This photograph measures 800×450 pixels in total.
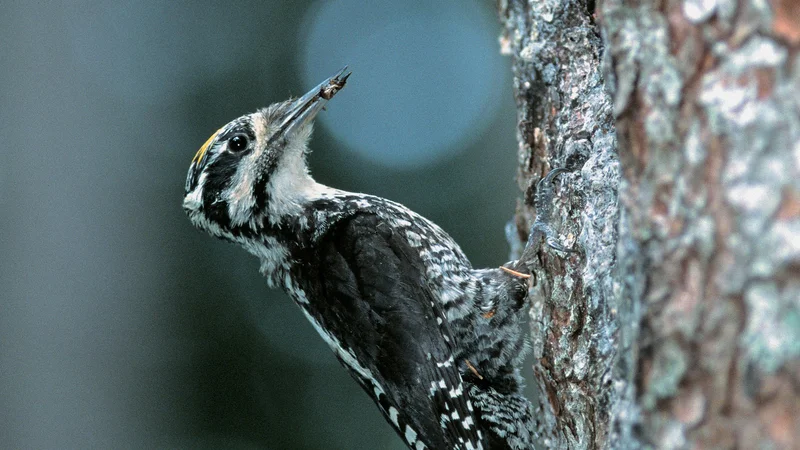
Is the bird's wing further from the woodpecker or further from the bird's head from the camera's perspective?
the bird's head

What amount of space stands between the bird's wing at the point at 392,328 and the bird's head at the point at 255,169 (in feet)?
1.14

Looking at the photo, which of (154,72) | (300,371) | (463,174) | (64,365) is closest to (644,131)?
(64,365)

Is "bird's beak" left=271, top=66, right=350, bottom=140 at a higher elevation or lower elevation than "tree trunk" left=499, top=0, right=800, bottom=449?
higher

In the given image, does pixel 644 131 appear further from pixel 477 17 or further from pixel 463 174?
pixel 477 17

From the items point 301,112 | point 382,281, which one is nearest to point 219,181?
point 301,112

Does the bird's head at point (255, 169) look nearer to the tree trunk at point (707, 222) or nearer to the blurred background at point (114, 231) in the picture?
the blurred background at point (114, 231)

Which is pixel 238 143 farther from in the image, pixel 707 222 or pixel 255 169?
pixel 707 222

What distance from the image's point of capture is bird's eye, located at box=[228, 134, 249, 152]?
10.9 ft

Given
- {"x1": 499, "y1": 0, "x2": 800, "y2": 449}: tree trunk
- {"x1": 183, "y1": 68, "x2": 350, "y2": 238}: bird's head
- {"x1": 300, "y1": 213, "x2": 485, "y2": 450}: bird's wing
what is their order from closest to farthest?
1. {"x1": 499, "y1": 0, "x2": 800, "y2": 449}: tree trunk
2. {"x1": 300, "y1": 213, "x2": 485, "y2": 450}: bird's wing
3. {"x1": 183, "y1": 68, "x2": 350, "y2": 238}: bird's head

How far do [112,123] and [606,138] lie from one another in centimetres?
283

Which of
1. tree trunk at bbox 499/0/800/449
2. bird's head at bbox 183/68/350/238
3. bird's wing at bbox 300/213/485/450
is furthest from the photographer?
bird's head at bbox 183/68/350/238

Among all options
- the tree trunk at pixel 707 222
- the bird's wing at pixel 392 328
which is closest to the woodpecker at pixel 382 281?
the bird's wing at pixel 392 328

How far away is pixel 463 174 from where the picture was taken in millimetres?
6863

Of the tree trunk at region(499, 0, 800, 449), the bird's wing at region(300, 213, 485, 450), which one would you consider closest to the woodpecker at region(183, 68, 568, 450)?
the bird's wing at region(300, 213, 485, 450)
